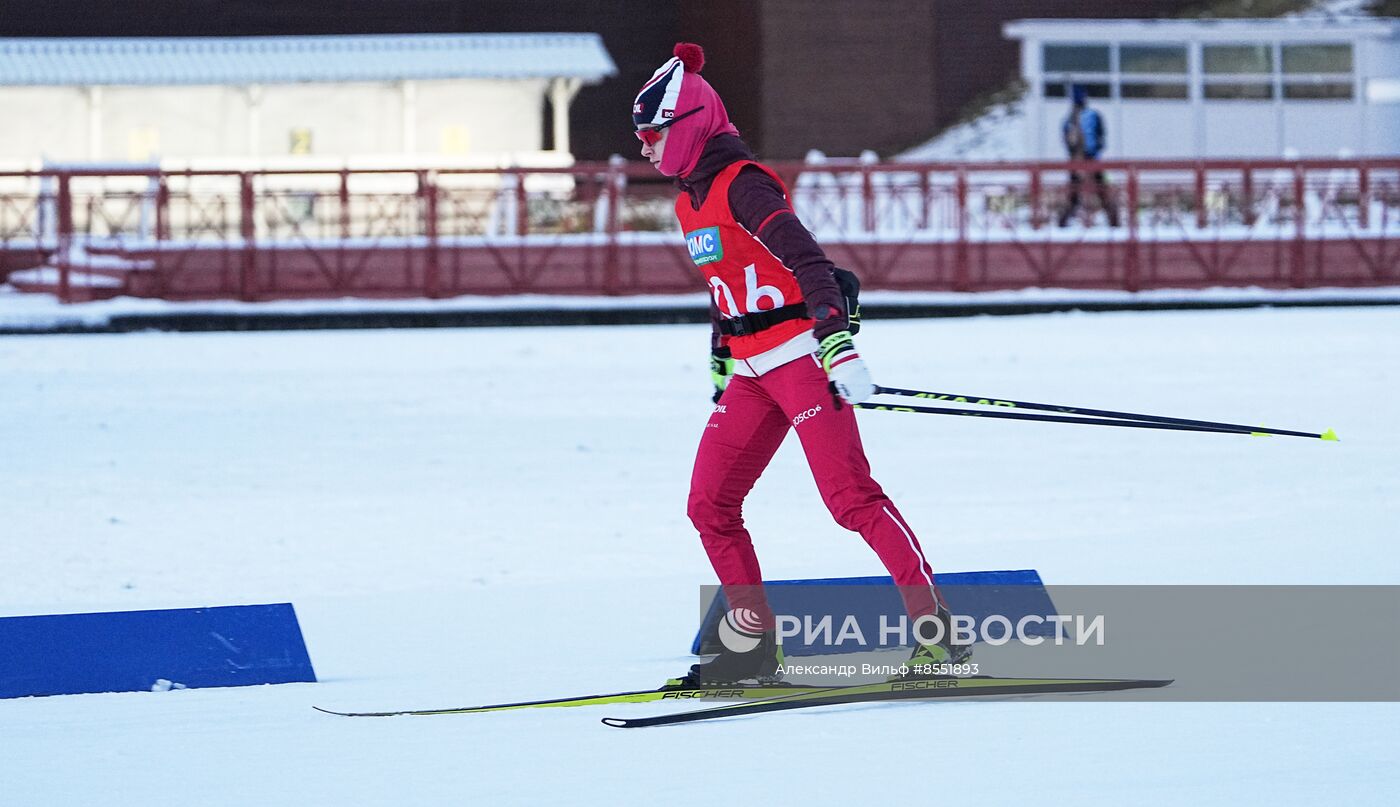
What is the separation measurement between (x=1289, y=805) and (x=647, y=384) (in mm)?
8530

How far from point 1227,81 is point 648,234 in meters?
10.1

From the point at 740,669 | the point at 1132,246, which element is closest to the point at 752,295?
the point at 740,669

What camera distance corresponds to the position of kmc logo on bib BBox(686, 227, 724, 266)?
4.09 metres

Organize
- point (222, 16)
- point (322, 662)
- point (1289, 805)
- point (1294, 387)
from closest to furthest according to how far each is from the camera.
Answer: point (1289, 805)
point (322, 662)
point (1294, 387)
point (222, 16)

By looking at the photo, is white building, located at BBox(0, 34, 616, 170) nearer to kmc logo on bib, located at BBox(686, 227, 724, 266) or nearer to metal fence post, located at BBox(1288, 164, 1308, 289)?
metal fence post, located at BBox(1288, 164, 1308, 289)

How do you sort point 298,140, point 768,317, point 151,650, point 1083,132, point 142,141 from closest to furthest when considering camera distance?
1. point 768,317
2. point 151,650
3. point 1083,132
4. point 142,141
5. point 298,140

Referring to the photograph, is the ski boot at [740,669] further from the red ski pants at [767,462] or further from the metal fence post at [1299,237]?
the metal fence post at [1299,237]

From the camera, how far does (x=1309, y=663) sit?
448 centimetres

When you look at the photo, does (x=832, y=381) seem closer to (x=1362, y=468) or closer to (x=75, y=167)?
(x=1362, y=468)

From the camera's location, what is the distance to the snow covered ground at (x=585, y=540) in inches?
146

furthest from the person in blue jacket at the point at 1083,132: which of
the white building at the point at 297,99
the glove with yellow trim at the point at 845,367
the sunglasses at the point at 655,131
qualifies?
the glove with yellow trim at the point at 845,367

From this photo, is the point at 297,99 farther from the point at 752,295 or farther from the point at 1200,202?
the point at 752,295

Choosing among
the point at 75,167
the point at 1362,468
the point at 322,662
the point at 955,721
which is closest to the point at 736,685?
the point at 955,721

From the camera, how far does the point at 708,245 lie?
4105 millimetres
